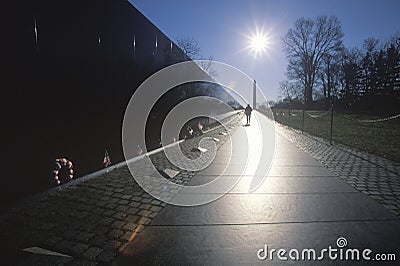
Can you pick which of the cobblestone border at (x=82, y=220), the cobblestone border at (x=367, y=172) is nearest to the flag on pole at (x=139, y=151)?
the cobblestone border at (x=82, y=220)

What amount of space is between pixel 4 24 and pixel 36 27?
1.92 feet

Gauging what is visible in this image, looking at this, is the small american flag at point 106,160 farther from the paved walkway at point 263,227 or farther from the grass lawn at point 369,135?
the grass lawn at point 369,135

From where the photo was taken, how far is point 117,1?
6.56 meters

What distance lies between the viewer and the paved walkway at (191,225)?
266cm

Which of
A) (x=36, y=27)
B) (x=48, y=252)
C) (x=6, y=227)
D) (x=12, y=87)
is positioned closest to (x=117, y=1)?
(x=36, y=27)

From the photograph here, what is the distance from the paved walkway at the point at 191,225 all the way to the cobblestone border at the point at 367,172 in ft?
0.88

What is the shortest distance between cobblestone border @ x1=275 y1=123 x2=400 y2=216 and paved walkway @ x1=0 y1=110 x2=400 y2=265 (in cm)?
27

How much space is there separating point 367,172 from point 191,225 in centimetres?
479

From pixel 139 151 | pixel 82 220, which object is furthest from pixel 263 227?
pixel 139 151

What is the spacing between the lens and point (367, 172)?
19.8 feet

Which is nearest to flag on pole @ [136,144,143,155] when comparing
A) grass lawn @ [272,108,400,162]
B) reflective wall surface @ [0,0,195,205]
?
reflective wall surface @ [0,0,195,205]

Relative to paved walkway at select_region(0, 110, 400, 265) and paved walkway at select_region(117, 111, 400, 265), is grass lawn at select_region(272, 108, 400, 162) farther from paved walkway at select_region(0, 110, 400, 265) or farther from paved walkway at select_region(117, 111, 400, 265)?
paved walkway at select_region(0, 110, 400, 265)

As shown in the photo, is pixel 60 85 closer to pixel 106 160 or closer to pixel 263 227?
pixel 106 160

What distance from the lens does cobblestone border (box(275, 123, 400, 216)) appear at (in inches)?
174
